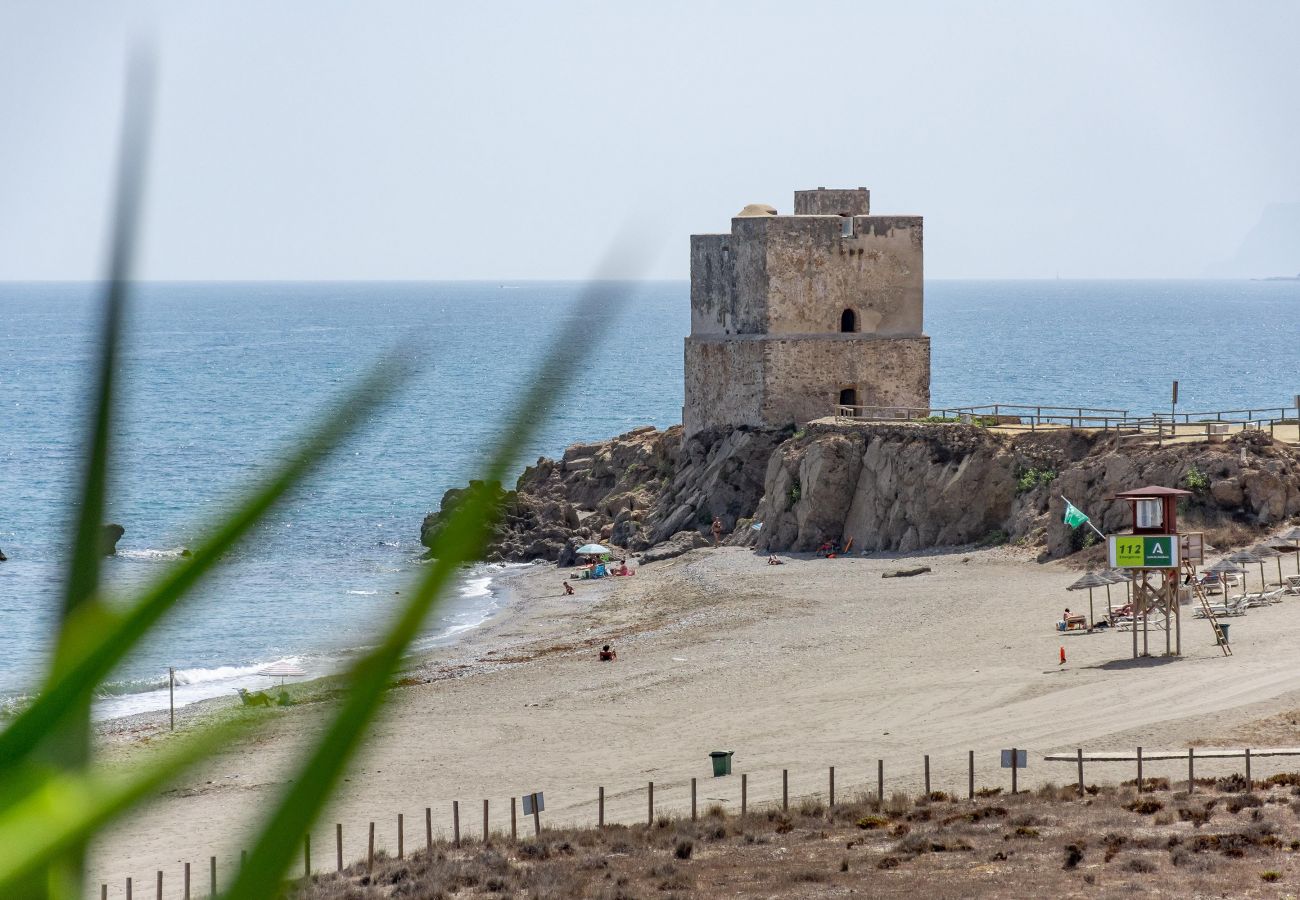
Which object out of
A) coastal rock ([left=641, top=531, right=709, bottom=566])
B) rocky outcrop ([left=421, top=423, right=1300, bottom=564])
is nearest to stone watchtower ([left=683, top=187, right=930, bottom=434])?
rocky outcrop ([left=421, top=423, right=1300, bottom=564])

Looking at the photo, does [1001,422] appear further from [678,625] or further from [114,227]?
[114,227]

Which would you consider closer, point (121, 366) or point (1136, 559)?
point (121, 366)

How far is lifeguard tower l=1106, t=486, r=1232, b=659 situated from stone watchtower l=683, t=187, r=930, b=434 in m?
16.6

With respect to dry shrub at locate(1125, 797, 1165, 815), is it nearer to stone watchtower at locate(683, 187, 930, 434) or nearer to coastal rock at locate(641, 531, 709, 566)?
stone watchtower at locate(683, 187, 930, 434)

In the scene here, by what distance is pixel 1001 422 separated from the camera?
4212 cm

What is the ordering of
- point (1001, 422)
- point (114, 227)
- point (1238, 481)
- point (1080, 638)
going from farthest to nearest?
1. point (1001, 422)
2. point (1238, 481)
3. point (1080, 638)
4. point (114, 227)

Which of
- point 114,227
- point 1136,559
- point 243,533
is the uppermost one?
point 114,227

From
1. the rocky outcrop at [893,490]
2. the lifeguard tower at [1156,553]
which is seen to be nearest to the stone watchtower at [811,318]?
the rocky outcrop at [893,490]

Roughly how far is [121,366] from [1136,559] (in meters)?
27.6

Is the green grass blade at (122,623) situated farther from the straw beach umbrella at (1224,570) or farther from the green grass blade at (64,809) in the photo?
the straw beach umbrella at (1224,570)

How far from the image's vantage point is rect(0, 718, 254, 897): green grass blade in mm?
A: 740

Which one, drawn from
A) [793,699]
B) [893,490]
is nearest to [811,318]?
[893,490]

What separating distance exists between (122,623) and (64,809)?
0.11 meters

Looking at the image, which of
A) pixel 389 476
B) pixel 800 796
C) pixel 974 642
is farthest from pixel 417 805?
pixel 389 476
